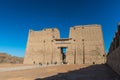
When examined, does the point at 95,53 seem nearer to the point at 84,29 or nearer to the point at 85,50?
the point at 85,50

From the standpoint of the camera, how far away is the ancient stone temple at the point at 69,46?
29922 millimetres

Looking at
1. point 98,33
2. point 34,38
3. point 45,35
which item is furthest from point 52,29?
point 98,33

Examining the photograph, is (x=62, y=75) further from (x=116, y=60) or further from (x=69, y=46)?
(x=69, y=46)

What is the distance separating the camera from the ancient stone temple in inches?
1178

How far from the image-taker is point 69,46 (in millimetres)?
32125

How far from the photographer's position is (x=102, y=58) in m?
29.4

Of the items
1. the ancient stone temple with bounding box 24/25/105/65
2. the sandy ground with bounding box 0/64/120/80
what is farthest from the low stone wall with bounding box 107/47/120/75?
the ancient stone temple with bounding box 24/25/105/65

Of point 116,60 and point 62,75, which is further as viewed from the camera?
point 62,75

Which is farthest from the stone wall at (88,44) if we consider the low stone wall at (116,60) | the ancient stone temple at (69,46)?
the low stone wall at (116,60)

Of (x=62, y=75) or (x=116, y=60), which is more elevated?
(x=116, y=60)

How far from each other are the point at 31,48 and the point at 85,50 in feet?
41.6

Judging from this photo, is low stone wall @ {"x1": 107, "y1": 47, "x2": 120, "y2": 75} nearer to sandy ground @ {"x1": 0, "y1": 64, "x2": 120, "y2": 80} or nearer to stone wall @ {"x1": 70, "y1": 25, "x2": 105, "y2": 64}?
sandy ground @ {"x1": 0, "y1": 64, "x2": 120, "y2": 80}

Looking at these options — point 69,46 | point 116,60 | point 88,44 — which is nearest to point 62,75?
point 116,60

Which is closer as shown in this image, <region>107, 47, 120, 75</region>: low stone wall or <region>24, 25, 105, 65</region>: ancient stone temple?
<region>107, 47, 120, 75</region>: low stone wall
